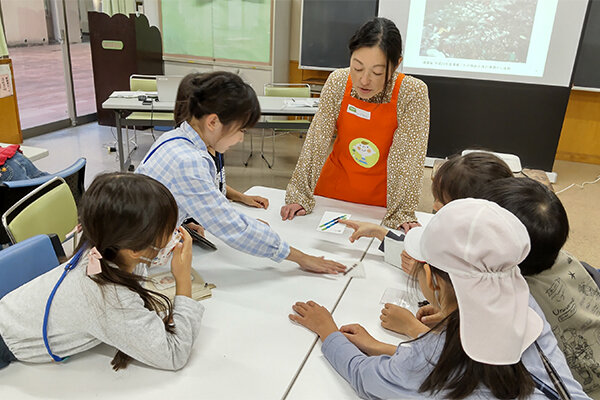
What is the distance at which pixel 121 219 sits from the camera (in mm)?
1000

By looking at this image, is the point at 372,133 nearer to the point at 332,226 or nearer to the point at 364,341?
the point at 332,226

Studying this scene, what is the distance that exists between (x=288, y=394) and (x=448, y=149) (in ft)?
14.3

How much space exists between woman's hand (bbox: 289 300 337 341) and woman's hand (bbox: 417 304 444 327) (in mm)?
248

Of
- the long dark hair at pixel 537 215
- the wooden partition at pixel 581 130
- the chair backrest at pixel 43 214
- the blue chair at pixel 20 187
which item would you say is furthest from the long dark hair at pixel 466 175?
the wooden partition at pixel 581 130

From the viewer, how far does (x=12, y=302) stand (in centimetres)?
106

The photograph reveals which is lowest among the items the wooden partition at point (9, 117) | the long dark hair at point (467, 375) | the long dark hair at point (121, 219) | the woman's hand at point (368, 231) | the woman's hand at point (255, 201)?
the wooden partition at point (9, 117)

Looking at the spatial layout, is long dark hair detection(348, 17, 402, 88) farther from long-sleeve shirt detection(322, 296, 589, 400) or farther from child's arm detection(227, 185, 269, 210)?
long-sleeve shirt detection(322, 296, 589, 400)

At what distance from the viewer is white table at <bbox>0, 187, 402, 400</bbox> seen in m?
1.00

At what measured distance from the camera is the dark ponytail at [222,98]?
1360 mm

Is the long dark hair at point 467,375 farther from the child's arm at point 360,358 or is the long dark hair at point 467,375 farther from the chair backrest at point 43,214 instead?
the chair backrest at point 43,214

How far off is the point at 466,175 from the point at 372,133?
1.85ft

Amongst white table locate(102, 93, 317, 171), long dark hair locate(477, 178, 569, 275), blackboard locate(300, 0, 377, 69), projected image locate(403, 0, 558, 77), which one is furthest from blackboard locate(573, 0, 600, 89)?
long dark hair locate(477, 178, 569, 275)

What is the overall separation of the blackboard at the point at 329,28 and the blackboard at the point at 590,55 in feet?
6.69

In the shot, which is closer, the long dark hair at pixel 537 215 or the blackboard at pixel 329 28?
the long dark hair at pixel 537 215
